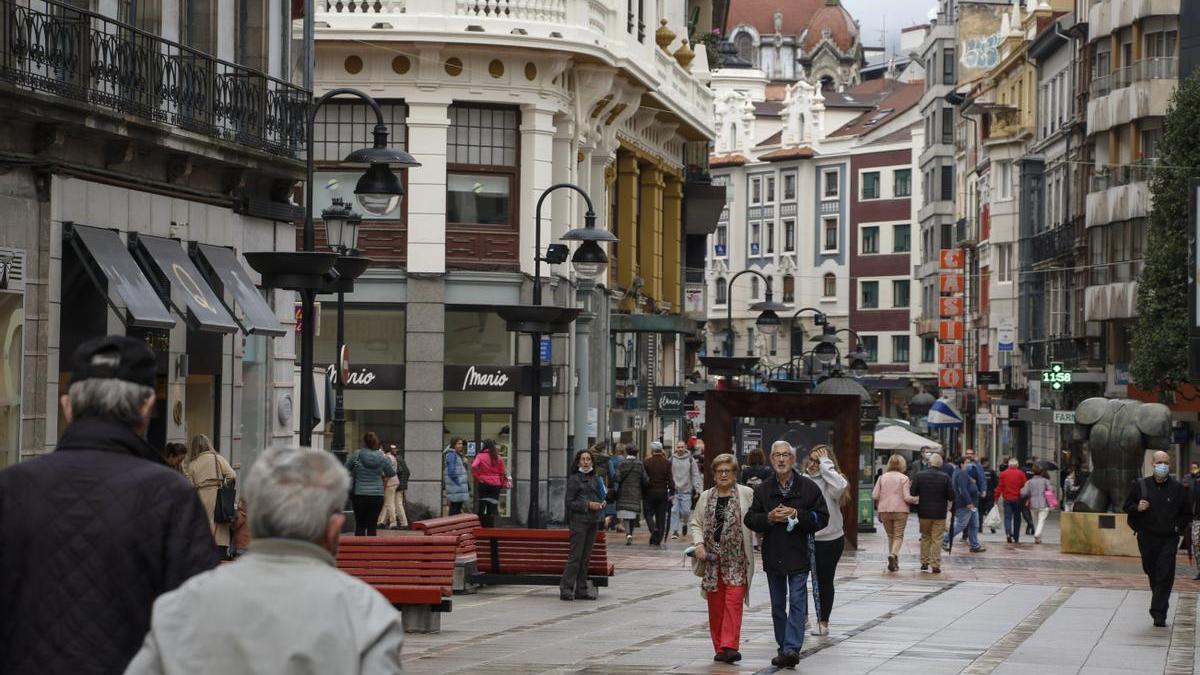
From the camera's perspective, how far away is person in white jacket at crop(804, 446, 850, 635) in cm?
2094

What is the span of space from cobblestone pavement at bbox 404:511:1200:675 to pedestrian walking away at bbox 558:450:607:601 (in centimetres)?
29

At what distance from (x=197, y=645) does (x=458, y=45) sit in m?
36.6

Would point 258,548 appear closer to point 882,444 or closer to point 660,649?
point 660,649

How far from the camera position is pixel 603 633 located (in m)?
21.1

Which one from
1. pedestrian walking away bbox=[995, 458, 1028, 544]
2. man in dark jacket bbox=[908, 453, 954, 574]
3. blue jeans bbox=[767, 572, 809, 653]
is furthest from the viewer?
pedestrian walking away bbox=[995, 458, 1028, 544]

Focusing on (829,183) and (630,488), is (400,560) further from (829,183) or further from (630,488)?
(829,183)

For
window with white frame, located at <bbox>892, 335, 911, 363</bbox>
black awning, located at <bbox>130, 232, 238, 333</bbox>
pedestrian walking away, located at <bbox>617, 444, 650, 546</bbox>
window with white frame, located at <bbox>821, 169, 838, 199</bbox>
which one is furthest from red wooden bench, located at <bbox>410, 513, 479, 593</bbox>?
window with white frame, located at <bbox>821, 169, 838, 199</bbox>

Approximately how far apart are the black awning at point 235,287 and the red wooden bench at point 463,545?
2.58m

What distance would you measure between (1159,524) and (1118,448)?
56.6 ft

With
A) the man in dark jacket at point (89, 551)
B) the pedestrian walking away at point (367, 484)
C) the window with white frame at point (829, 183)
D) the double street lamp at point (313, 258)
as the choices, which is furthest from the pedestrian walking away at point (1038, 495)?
the window with white frame at point (829, 183)

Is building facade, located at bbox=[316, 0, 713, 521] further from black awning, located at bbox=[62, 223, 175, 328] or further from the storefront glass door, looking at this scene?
black awning, located at bbox=[62, 223, 175, 328]

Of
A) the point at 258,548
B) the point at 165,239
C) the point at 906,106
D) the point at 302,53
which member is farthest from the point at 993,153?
the point at 258,548

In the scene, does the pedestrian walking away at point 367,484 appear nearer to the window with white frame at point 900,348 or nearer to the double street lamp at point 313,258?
the double street lamp at point 313,258

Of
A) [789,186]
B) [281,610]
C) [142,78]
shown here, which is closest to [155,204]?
[142,78]
